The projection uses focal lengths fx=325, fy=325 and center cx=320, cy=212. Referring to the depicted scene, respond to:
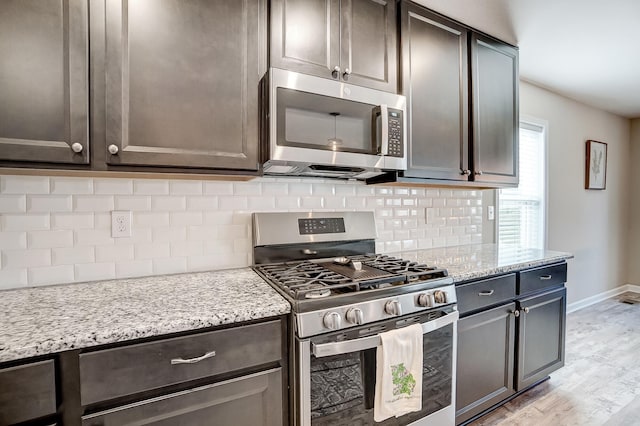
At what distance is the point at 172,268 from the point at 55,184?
588 mm

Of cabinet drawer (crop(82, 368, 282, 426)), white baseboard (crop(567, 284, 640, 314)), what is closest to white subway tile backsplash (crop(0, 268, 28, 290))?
cabinet drawer (crop(82, 368, 282, 426))

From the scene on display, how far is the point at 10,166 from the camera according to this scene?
1059mm

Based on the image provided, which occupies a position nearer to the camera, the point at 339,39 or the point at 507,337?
the point at 339,39

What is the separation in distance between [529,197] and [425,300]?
8.83 feet

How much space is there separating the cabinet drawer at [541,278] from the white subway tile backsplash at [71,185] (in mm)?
2287

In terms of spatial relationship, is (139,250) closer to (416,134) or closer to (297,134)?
(297,134)

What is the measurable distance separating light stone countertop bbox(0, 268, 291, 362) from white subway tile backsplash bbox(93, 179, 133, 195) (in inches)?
15.6

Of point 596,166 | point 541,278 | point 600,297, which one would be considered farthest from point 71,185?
point 600,297

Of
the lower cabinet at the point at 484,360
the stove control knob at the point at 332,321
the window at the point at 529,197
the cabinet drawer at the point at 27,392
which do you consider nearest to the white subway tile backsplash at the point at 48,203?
the cabinet drawer at the point at 27,392

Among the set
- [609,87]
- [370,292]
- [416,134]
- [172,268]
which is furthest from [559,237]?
[172,268]

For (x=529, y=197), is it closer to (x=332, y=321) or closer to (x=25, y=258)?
(x=332, y=321)

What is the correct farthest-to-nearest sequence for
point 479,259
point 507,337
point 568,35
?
point 568,35
point 479,259
point 507,337

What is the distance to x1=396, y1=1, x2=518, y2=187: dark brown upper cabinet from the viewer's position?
1.87m

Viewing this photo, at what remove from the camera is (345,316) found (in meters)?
1.20
